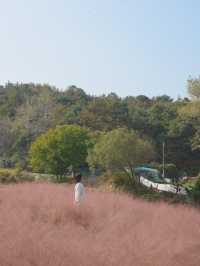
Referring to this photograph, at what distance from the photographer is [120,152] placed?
98.9 feet

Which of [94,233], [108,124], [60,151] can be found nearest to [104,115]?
[108,124]

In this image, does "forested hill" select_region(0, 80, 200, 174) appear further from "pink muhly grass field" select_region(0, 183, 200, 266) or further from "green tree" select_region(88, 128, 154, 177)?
"pink muhly grass field" select_region(0, 183, 200, 266)

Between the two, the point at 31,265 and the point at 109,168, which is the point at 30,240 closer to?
the point at 31,265

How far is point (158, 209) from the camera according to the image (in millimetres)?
14039

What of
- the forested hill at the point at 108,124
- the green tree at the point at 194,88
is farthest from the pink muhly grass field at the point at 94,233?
Result: the forested hill at the point at 108,124

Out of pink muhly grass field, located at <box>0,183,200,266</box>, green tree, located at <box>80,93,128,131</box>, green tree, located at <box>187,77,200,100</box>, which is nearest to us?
pink muhly grass field, located at <box>0,183,200,266</box>

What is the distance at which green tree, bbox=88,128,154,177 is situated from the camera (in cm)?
3011

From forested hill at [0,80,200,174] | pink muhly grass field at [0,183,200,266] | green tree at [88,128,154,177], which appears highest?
forested hill at [0,80,200,174]

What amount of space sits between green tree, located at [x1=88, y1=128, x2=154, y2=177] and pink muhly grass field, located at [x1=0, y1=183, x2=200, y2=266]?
596 inches

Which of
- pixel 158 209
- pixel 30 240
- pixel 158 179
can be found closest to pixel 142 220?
pixel 158 209

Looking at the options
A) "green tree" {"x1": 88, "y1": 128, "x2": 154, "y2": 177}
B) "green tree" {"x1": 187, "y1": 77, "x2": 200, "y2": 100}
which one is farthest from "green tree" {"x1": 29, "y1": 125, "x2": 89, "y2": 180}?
"green tree" {"x1": 187, "y1": 77, "x2": 200, "y2": 100}

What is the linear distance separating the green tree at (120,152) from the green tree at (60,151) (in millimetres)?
2787

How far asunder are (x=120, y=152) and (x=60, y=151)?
479 cm

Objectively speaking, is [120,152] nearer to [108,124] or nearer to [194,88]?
[194,88]
